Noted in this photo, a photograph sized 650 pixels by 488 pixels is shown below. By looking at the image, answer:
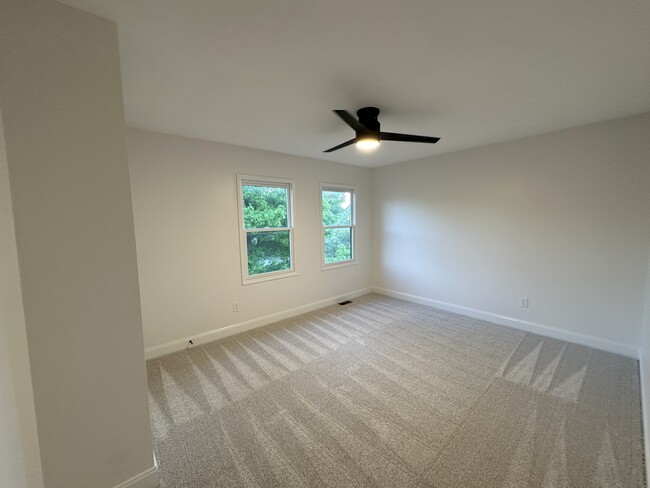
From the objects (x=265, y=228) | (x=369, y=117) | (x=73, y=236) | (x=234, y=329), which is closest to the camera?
(x=73, y=236)

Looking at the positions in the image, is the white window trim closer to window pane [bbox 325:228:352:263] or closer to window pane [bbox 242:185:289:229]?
window pane [bbox 325:228:352:263]

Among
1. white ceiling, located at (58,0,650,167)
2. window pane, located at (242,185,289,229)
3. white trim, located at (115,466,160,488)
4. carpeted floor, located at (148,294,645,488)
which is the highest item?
white ceiling, located at (58,0,650,167)

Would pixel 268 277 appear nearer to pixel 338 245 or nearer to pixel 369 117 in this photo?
pixel 338 245

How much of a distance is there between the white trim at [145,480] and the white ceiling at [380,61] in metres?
2.34

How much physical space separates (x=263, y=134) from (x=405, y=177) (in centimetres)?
260

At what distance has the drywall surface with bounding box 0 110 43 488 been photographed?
929 millimetres

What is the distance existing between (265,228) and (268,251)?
0.34 metres

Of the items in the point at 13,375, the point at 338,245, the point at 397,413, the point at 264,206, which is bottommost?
the point at 397,413

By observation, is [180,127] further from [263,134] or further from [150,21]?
[150,21]

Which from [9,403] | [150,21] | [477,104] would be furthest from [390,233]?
[9,403]

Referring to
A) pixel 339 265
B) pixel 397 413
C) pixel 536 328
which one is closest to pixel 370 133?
pixel 397 413

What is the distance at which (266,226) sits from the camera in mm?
3604

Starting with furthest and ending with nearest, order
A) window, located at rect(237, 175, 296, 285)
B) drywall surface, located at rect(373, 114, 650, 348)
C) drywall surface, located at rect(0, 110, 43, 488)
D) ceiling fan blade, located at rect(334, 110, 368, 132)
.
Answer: window, located at rect(237, 175, 296, 285), drywall surface, located at rect(373, 114, 650, 348), ceiling fan blade, located at rect(334, 110, 368, 132), drywall surface, located at rect(0, 110, 43, 488)

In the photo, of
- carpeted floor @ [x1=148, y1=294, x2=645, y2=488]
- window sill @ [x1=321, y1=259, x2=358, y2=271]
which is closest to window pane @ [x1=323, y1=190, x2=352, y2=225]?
window sill @ [x1=321, y1=259, x2=358, y2=271]
